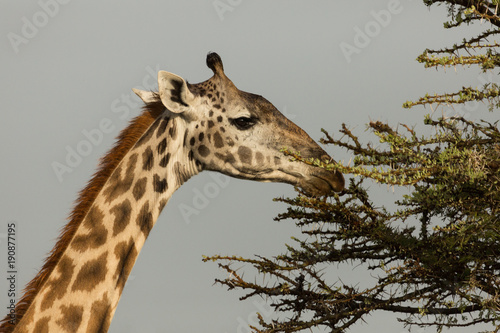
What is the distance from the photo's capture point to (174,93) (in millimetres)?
8023

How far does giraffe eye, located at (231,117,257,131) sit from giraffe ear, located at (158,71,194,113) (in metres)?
0.67

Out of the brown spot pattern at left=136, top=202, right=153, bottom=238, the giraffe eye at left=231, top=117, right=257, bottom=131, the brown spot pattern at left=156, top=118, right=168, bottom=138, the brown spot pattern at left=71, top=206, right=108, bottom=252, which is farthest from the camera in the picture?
the giraffe eye at left=231, top=117, right=257, bottom=131

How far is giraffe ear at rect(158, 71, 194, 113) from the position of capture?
7809 millimetres

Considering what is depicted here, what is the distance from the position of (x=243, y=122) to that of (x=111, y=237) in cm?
237

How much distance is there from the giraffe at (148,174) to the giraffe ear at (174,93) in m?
0.01

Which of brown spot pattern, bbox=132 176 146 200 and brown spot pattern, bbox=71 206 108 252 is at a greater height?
brown spot pattern, bbox=132 176 146 200

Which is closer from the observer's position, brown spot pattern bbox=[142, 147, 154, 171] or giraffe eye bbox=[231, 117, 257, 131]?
brown spot pattern bbox=[142, 147, 154, 171]

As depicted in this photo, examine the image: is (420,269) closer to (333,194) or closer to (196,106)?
(333,194)

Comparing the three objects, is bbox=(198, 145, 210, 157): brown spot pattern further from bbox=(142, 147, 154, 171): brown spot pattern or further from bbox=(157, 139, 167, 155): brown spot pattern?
bbox=(142, 147, 154, 171): brown spot pattern

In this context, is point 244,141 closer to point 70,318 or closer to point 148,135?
point 148,135

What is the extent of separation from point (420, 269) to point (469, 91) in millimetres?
2897

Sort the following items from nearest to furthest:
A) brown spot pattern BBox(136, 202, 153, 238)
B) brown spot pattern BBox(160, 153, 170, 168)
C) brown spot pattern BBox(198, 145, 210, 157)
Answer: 1. brown spot pattern BBox(136, 202, 153, 238)
2. brown spot pattern BBox(160, 153, 170, 168)
3. brown spot pattern BBox(198, 145, 210, 157)

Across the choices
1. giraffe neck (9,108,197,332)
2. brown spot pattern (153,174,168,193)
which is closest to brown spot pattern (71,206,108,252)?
giraffe neck (9,108,197,332)

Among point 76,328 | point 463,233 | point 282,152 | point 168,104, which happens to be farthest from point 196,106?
point 463,233
